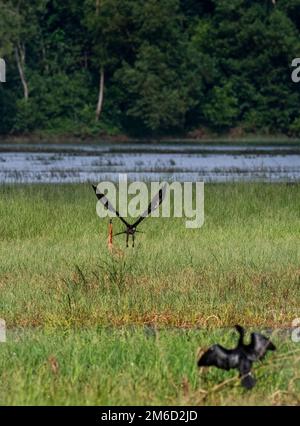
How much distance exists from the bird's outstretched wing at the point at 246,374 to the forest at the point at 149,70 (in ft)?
236

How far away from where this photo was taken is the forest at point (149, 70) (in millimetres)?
83000

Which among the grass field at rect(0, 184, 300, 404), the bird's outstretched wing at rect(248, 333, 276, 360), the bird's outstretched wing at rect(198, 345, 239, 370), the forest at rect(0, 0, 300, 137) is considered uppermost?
the forest at rect(0, 0, 300, 137)

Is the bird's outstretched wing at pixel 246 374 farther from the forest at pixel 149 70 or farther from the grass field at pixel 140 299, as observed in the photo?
the forest at pixel 149 70

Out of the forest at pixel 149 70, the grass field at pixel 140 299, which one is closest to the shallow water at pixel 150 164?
the forest at pixel 149 70

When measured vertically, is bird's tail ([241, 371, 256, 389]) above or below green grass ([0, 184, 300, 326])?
below

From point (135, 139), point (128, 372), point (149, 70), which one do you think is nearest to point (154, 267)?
point (128, 372)

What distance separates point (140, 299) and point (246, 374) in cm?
584

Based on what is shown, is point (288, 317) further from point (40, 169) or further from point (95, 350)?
point (40, 169)

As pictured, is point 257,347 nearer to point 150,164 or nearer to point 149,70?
point 150,164

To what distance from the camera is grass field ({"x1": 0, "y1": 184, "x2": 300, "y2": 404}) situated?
404 inches

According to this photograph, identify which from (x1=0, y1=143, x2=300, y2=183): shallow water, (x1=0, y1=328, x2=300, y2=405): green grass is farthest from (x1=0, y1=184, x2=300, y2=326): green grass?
(x1=0, y1=143, x2=300, y2=183): shallow water

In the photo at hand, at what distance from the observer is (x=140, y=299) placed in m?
15.3

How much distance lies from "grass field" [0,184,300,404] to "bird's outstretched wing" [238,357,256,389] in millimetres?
110

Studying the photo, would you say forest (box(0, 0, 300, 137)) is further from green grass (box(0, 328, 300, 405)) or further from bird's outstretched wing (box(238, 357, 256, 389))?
bird's outstretched wing (box(238, 357, 256, 389))
